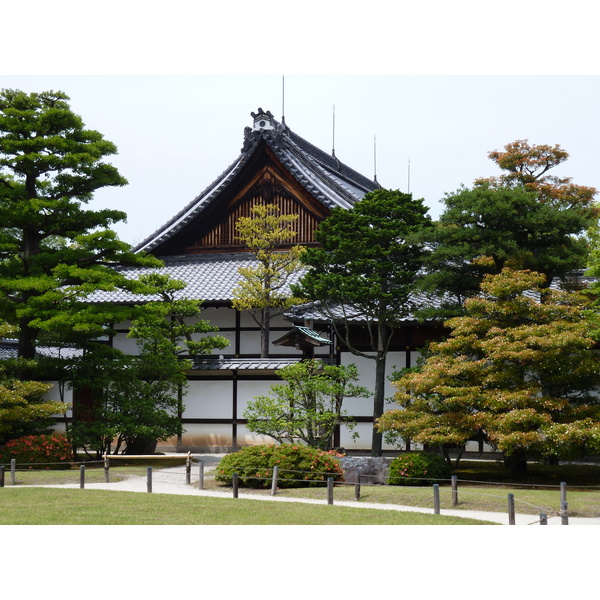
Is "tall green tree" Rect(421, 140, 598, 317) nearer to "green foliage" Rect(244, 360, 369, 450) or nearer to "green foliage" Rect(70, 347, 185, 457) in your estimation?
"green foliage" Rect(244, 360, 369, 450)

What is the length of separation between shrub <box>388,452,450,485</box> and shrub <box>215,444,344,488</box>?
1.24 metres

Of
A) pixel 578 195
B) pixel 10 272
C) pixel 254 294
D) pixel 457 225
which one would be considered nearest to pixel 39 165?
pixel 10 272

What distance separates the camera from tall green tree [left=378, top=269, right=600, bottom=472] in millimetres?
17641

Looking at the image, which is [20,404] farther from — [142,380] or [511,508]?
[511,508]

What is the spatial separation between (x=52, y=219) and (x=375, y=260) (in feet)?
30.7

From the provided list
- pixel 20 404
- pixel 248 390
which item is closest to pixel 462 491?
pixel 248 390

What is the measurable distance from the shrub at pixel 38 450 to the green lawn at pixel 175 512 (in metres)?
5.10

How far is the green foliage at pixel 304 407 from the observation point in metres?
20.7

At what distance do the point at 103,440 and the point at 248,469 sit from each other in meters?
6.91

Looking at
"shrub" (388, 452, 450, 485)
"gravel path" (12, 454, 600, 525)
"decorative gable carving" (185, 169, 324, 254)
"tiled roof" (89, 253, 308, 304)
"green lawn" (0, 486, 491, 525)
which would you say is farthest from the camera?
"decorative gable carving" (185, 169, 324, 254)

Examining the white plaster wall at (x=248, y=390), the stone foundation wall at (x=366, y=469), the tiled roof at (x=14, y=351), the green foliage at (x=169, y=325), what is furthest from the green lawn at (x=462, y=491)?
the tiled roof at (x=14, y=351)

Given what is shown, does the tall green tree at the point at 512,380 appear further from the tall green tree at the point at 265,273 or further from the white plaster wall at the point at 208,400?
the white plaster wall at the point at 208,400

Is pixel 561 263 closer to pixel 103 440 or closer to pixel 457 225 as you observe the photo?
pixel 457 225

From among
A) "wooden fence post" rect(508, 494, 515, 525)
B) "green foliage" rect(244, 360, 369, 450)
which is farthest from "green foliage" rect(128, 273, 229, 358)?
"wooden fence post" rect(508, 494, 515, 525)
